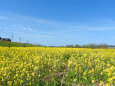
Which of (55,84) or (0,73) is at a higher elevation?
(0,73)

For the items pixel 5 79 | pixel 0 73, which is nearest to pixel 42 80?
pixel 5 79

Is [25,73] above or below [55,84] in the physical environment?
above

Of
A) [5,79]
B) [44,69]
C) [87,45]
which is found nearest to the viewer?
[5,79]

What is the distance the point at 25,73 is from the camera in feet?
13.3

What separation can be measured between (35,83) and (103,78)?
8.59ft

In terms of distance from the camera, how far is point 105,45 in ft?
84.4

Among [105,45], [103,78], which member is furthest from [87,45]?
[103,78]

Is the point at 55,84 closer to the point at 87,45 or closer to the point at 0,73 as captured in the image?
the point at 0,73

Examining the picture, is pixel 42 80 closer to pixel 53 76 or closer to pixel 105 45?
pixel 53 76

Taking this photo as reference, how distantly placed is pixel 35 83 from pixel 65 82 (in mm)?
1086

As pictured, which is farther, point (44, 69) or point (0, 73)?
point (44, 69)

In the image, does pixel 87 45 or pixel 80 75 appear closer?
pixel 80 75

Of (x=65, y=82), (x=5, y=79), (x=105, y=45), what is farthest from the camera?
(x=105, y=45)

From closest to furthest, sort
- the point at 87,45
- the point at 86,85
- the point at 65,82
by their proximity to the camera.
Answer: the point at 86,85
the point at 65,82
the point at 87,45
